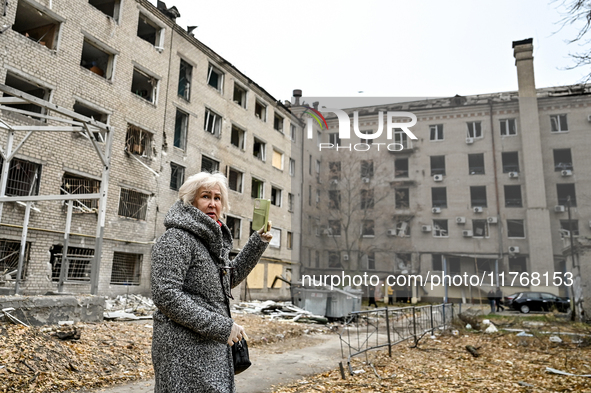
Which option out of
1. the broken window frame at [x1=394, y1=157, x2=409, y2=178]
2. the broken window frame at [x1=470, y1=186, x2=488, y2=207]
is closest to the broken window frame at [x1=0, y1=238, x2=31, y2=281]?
the broken window frame at [x1=394, y1=157, x2=409, y2=178]

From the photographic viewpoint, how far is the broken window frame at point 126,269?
16592 millimetres

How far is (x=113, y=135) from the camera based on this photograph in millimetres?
12562

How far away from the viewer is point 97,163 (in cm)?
1595

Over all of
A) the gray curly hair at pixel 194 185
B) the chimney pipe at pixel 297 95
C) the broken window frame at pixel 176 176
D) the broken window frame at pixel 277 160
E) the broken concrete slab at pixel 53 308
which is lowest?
the broken concrete slab at pixel 53 308

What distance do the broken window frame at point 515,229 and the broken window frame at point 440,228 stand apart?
4.60m

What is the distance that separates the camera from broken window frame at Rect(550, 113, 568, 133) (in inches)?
1238

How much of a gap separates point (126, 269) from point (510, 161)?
96.8ft

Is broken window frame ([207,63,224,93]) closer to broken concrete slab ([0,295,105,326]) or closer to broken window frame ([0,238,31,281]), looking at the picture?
broken window frame ([0,238,31,281])

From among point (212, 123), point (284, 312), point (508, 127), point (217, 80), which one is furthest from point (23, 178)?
point (508, 127)

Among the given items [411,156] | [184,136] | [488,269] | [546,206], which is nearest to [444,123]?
[411,156]

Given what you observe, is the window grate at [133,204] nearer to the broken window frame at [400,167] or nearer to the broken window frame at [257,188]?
the broken window frame at [257,188]

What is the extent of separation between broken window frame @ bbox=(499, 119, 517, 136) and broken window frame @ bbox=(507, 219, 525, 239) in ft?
22.8

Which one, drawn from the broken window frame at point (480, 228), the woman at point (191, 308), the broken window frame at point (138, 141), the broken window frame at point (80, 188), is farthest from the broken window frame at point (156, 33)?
the broken window frame at point (480, 228)

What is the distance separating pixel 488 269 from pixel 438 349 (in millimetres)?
24240
